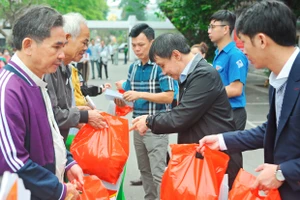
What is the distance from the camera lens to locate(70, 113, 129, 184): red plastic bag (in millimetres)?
3033

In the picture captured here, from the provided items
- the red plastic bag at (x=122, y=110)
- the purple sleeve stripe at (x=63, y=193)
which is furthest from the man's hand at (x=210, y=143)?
the red plastic bag at (x=122, y=110)

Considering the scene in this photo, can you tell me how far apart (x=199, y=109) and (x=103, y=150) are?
0.80 meters

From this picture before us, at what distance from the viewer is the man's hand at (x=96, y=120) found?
3.08 meters

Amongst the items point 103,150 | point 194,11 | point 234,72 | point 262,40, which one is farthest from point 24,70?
point 194,11

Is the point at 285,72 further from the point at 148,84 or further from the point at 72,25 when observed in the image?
the point at 148,84

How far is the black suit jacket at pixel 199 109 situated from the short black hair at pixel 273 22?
2.91 ft

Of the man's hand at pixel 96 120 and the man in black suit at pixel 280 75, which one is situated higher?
the man in black suit at pixel 280 75

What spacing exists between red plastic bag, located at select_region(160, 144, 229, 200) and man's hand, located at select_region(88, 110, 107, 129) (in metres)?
0.70

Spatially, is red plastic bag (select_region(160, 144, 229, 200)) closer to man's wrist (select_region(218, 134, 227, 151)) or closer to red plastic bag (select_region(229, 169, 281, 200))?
man's wrist (select_region(218, 134, 227, 151))

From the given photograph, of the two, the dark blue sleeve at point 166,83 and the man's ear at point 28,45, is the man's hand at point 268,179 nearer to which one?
the man's ear at point 28,45

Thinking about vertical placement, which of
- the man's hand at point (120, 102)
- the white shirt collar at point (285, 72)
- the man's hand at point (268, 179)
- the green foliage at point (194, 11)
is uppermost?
the white shirt collar at point (285, 72)

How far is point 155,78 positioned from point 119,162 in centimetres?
125

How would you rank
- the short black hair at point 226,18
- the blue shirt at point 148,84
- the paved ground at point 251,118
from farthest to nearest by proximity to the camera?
1. the paved ground at point 251,118
2. the short black hair at point 226,18
3. the blue shirt at point 148,84

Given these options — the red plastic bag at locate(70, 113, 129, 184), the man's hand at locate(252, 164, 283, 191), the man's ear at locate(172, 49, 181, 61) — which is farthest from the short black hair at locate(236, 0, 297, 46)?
the red plastic bag at locate(70, 113, 129, 184)
